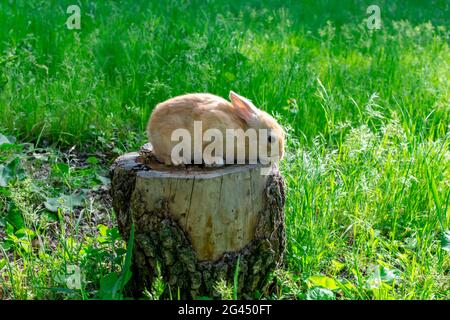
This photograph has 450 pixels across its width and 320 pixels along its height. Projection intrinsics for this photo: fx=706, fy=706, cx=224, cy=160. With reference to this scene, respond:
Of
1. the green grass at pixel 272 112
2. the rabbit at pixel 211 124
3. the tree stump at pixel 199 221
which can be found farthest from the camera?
the green grass at pixel 272 112

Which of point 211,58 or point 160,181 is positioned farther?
point 211,58

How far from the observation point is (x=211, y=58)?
20.3ft

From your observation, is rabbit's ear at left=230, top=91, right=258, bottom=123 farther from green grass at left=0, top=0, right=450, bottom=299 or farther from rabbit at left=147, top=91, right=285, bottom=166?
green grass at left=0, top=0, right=450, bottom=299

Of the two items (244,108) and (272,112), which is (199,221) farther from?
(272,112)

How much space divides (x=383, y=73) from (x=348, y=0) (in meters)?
3.30

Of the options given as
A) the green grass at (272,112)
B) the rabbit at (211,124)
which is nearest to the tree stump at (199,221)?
the rabbit at (211,124)

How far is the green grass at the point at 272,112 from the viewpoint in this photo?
3.76 m

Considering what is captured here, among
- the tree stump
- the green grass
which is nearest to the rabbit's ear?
the tree stump

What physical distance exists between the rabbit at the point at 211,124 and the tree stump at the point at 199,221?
8 cm

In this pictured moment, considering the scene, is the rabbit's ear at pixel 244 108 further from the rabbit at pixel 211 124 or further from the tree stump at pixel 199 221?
the tree stump at pixel 199 221

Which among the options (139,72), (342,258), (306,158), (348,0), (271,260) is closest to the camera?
(271,260)

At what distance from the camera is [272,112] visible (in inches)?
189
